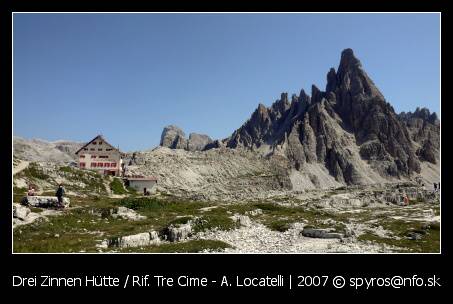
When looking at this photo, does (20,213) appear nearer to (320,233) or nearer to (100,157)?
(320,233)

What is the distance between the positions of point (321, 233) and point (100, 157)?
7766cm

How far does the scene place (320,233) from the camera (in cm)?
3903

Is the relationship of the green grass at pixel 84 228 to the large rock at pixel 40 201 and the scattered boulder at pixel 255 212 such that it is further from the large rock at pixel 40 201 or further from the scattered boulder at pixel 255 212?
the scattered boulder at pixel 255 212

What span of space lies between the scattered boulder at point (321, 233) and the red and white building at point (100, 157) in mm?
72516

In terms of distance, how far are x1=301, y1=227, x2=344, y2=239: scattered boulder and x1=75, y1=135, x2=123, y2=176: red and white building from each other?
238ft

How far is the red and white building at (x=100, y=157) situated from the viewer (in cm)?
10206

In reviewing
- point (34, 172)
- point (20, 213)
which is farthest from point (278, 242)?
point (34, 172)

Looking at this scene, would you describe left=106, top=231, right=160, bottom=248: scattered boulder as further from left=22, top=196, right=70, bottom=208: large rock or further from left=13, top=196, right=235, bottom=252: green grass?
left=22, top=196, right=70, bottom=208: large rock

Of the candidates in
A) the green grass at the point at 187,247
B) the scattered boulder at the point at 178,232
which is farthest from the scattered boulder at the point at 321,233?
the scattered boulder at the point at 178,232

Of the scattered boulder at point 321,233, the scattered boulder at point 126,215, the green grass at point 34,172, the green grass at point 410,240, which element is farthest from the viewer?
the green grass at point 34,172

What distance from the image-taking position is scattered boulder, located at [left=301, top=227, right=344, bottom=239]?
1492 inches
